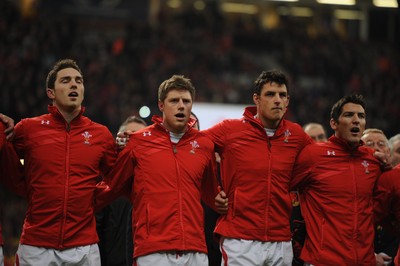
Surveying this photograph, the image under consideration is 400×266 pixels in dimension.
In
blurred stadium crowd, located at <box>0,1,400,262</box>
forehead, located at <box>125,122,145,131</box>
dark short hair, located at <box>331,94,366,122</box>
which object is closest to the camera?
dark short hair, located at <box>331,94,366,122</box>

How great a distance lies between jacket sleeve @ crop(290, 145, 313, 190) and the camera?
19.1 ft

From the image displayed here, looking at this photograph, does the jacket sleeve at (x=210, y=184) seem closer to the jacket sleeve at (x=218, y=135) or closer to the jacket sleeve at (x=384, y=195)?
the jacket sleeve at (x=218, y=135)

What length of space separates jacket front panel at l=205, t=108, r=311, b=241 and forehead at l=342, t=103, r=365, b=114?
49 centimetres

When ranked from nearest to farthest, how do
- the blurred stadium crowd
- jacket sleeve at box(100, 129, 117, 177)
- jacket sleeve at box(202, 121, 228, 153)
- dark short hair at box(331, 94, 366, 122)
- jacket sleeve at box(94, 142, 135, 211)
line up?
1. jacket sleeve at box(94, 142, 135, 211)
2. jacket sleeve at box(100, 129, 117, 177)
3. jacket sleeve at box(202, 121, 228, 153)
4. dark short hair at box(331, 94, 366, 122)
5. the blurred stadium crowd

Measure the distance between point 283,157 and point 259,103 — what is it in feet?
1.63

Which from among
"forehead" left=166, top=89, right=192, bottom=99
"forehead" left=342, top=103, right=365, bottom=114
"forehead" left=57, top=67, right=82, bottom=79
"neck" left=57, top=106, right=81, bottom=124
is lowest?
"forehead" left=342, top=103, right=365, bottom=114

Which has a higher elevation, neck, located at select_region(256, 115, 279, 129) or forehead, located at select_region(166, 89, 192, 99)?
forehead, located at select_region(166, 89, 192, 99)

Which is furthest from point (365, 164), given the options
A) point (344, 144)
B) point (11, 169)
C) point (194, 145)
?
point (11, 169)

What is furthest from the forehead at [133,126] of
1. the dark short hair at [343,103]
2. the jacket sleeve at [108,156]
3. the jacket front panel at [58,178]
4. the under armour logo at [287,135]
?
the dark short hair at [343,103]

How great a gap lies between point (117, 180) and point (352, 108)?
1993 millimetres

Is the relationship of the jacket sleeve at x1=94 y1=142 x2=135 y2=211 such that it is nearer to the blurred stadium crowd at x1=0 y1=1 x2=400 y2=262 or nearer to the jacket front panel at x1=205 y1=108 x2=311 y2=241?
the jacket front panel at x1=205 y1=108 x2=311 y2=241

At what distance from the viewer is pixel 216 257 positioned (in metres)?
6.43

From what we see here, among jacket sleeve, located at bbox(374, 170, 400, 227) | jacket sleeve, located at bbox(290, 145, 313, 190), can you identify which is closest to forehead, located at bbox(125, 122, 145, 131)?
jacket sleeve, located at bbox(290, 145, 313, 190)

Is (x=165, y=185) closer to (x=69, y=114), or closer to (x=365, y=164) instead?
(x=69, y=114)
